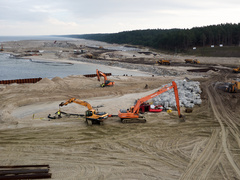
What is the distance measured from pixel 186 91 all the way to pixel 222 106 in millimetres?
4667

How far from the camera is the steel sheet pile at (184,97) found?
80.6 feet

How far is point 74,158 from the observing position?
14055mm

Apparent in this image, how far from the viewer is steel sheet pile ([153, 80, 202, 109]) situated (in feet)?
80.6

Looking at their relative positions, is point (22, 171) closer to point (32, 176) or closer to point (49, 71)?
point (32, 176)

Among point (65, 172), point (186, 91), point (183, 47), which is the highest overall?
point (183, 47)

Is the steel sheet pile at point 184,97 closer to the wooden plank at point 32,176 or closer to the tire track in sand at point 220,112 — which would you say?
A: the tire track in sand at point 220,112

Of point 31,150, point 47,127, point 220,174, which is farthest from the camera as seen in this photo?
point 47,127

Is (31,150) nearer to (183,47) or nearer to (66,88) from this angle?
(66,88)

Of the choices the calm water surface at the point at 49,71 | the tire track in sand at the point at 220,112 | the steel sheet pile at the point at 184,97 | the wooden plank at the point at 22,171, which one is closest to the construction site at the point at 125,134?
the tire track in sand at the point at 220,112

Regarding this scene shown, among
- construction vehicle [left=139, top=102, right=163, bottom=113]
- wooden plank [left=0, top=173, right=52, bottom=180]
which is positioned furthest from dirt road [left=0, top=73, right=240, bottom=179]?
construction vehicle [left=139, top=102, right=163, bottom=113]

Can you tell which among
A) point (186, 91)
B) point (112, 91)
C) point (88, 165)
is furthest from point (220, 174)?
point (112, 91)

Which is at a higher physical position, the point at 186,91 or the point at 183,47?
the point at 183,47

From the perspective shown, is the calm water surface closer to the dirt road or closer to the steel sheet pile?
the steel sheet pile

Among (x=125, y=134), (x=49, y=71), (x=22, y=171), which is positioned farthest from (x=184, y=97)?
(x=49, y=71)
